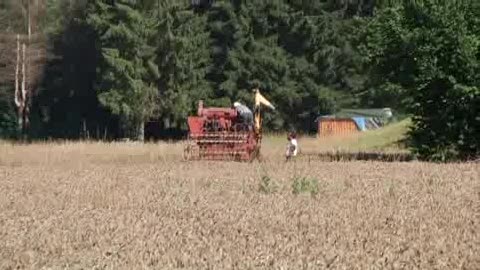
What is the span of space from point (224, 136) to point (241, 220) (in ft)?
59.5

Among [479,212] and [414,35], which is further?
[414,35]

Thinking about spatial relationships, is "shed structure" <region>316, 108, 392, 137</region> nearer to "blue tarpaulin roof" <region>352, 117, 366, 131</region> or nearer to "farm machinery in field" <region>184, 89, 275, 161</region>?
"blue tarpaulin roof" <region>352, 117, 366, 131</region>

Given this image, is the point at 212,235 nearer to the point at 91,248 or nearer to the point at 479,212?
the point at 91,248

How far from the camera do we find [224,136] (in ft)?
96.5

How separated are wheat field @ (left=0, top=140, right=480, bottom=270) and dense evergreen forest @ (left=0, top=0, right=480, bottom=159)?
37.3 meters

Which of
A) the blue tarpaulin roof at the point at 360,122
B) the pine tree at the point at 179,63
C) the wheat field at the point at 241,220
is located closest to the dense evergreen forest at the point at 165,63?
the pine tree at the point at 179,63

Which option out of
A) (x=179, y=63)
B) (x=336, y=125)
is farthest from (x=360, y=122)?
(x=179, y=63)

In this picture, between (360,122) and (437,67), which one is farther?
(360,122)

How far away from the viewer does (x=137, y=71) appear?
5681 centimetres

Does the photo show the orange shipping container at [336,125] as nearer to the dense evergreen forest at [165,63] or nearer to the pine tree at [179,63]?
the dense evergreen forest at [165,63]

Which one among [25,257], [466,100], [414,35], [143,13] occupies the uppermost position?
Answer: [143,13]

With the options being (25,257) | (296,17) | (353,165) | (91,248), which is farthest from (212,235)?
(296,17)

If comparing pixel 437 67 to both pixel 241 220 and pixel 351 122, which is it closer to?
pixel 241 220

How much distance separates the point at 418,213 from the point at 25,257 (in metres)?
5.74
